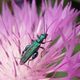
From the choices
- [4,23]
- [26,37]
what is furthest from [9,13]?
[26,37]

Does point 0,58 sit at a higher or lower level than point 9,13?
lower

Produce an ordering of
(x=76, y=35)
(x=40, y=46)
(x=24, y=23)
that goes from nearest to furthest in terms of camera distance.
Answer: (x=76, y=35)
(x=40, y=46)
(x=24, y=23)

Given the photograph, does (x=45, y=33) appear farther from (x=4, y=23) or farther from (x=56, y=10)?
(x=4, y=23)

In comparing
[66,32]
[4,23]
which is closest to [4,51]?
[4,23]

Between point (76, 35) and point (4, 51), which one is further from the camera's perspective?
point (4, 51)

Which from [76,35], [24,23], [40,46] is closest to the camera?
[76,35]

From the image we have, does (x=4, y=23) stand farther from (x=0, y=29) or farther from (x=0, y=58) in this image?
(x=0, y=58)
